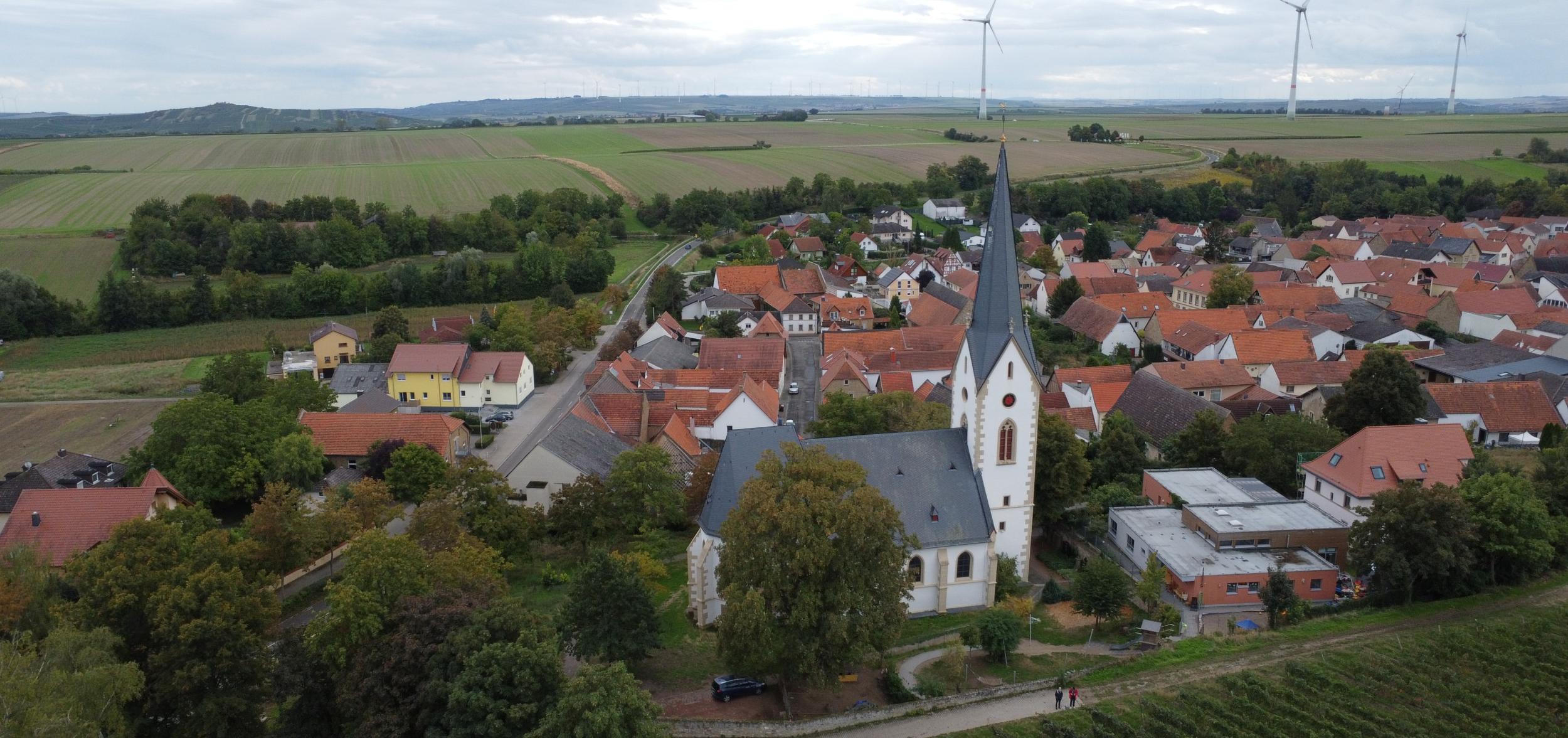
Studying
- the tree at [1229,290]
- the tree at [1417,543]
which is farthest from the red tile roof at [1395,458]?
the tree at [1229,290]

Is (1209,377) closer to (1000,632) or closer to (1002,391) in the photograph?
(1002,391)

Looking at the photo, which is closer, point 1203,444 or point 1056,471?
point 1056,471

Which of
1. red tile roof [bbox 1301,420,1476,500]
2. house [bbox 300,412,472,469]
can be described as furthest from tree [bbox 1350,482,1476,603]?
house [bbox 300,412,472,469]

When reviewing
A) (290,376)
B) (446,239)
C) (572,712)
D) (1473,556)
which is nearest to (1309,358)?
(1473,556)

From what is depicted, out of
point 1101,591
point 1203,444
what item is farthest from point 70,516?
point 1203,444

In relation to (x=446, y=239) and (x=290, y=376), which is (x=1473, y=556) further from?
(x=446, y=239)
